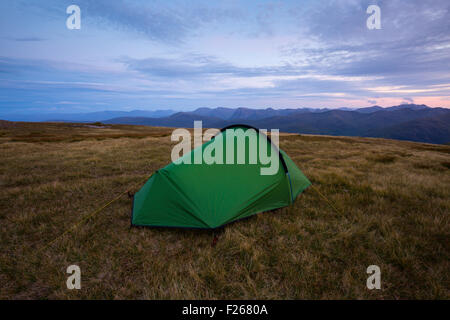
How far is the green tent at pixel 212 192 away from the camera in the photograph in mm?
4629

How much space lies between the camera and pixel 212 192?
15.6ft

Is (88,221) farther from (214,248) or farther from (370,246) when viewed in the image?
(370,246)

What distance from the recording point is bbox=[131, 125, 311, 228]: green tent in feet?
15.2

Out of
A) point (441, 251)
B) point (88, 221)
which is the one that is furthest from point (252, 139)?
point (88, 221)
